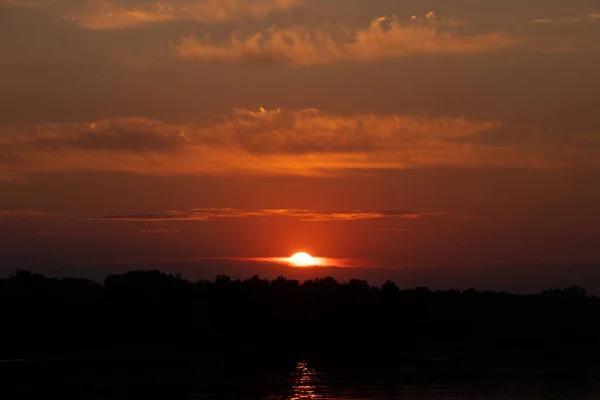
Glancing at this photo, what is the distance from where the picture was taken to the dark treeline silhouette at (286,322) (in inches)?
5202

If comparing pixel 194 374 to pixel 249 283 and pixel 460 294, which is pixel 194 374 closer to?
pixel 249 283

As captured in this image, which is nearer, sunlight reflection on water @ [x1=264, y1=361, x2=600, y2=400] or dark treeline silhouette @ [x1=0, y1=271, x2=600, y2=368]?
sunlight reflection on water @ [x1=264, y1=361, x2=600, y2=400]

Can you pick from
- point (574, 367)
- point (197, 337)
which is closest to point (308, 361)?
point (574, 367)

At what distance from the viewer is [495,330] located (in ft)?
575

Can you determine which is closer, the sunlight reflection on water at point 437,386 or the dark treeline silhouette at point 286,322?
the sunlight reflection on water at point 437,386

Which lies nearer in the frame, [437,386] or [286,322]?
[437,386]

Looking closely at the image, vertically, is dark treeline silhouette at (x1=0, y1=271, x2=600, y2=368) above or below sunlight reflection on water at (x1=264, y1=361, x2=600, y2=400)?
above

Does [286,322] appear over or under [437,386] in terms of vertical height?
over

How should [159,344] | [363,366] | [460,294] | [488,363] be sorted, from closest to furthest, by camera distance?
[363,366] < [488,363] < [159,344] < [460,294]

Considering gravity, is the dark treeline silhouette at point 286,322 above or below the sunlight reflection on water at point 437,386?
above

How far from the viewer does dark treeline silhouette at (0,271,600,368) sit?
13212cm

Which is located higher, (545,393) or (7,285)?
(7,285)

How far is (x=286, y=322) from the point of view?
162125 mm

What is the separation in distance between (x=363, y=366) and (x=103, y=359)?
32.9 m
